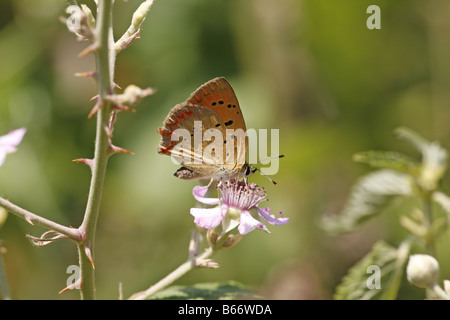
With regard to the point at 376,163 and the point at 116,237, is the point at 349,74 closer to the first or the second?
the point at 376,163

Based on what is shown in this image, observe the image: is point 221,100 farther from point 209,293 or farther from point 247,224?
point 209,293

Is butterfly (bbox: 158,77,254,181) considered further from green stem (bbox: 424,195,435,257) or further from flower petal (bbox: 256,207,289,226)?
green stem (bbox: 424,195,435,257)

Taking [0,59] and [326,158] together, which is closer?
[326,158]

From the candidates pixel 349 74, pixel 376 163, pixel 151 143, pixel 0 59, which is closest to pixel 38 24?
pixel 0 59

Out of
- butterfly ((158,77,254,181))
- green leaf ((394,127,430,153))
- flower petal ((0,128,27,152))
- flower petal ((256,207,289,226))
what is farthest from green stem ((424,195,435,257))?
flower petal ((0,128,27,152))

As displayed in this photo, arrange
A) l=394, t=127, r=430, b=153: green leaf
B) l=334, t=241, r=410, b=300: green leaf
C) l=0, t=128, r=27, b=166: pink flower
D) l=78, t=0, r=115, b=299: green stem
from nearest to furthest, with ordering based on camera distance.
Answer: l=78, t=0, r=115, b=299: green stem → l=0, t=128, r=27, b=166: pink flower → l=334, t=241, r=410, b=300: green leaf → l=394, t=127, r=430, b=153: green leaf
